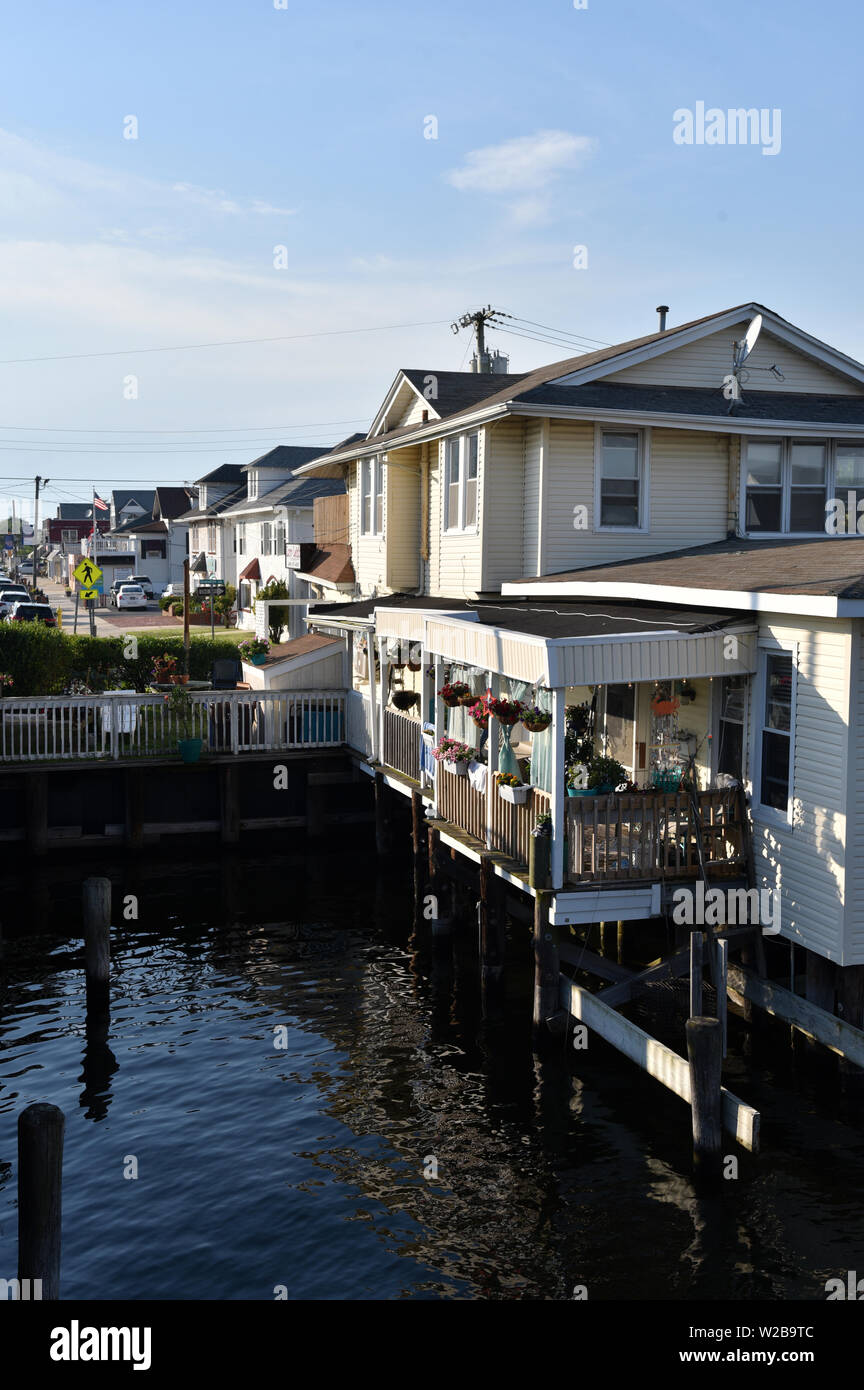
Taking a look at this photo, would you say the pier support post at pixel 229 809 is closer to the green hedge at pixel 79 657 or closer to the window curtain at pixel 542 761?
the green hedge at pixel 79 657

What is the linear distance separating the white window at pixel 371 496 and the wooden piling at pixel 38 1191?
21.0 metres

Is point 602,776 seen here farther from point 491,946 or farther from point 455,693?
point 491,946

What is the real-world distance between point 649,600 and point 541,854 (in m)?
5.29

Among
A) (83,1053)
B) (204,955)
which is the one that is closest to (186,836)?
(204,955)

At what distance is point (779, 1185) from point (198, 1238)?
5726 mm

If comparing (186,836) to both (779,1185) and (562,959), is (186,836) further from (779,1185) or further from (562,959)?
(779,1185)

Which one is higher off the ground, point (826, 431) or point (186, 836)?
point (826, 431)

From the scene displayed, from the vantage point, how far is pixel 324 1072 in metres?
15.2

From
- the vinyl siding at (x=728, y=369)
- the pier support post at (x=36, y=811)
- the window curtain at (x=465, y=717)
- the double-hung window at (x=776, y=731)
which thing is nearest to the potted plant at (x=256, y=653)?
the pier support post at (x=36, y=811)

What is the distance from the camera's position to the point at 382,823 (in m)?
25.5

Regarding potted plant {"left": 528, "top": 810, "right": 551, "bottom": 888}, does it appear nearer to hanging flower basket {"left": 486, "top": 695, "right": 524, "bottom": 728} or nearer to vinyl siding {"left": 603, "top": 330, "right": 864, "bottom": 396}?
hanging flower basket {"left": 486, "top": 695, "right": 524, "bottom": 728}

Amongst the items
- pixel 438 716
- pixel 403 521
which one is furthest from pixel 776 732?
pixel 403 521

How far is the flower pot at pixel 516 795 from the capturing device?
15.6m
